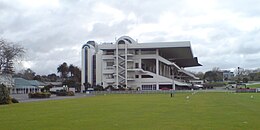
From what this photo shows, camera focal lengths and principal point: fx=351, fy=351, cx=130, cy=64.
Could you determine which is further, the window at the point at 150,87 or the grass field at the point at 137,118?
the window at the point at 150,87

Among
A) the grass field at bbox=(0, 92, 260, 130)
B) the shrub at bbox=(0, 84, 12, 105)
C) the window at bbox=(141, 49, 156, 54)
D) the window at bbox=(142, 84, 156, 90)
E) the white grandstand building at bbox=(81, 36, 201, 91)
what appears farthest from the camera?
the window at bbox=(141, 49, 156, 54)

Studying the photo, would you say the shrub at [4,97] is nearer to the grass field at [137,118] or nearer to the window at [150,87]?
the grass field at [137,118]

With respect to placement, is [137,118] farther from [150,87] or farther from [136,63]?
[136,63]

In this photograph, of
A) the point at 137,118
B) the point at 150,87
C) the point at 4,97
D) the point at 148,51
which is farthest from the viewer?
the point at 148,51

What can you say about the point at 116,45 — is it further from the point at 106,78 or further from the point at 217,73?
the point at 217,73

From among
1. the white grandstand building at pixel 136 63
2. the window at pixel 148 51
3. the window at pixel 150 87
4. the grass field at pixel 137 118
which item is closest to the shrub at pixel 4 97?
the grass field at pixel 137 118

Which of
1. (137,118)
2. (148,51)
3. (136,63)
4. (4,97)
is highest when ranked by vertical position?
(148,51)

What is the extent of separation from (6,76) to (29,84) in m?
58.6

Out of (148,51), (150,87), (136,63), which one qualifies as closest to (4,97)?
(136,63)

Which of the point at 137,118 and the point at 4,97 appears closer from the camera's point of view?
the point at 137,118

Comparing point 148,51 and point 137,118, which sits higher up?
point 148,51

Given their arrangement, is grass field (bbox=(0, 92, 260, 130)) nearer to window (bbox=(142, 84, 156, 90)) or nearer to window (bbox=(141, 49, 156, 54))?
window (bbox=(142, 84, 156, 90))

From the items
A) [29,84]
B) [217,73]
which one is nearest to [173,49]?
[29,84]

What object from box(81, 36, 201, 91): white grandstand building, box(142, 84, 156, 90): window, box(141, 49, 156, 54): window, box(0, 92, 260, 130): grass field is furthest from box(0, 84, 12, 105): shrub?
box(141, 49, 156, 54): window
